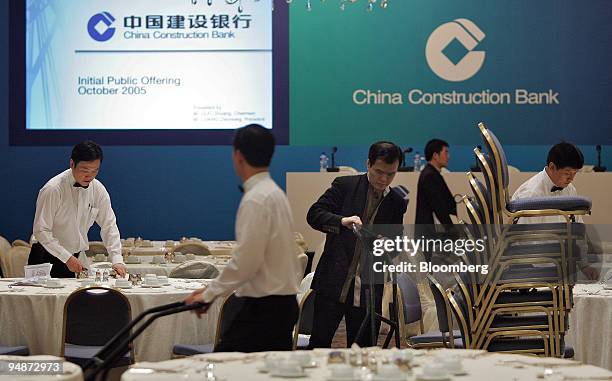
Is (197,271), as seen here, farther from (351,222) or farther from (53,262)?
(351,222)

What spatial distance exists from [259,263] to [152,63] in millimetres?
8843

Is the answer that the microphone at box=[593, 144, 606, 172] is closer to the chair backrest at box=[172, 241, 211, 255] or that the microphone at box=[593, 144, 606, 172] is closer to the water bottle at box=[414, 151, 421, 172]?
the water bottle at box=[414, 151, 421, 172]

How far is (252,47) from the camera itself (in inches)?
483

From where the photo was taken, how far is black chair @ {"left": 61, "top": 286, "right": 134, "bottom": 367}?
578 centimetres

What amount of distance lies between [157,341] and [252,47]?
6562mm

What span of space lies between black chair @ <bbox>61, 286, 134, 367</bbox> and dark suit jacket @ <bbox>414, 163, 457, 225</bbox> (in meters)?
4.64

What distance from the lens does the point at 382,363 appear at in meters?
3.56

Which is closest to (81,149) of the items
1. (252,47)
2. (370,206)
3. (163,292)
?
(163,292)

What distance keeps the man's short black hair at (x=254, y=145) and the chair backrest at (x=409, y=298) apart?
2.75 metres

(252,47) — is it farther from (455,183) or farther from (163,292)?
(163,292)

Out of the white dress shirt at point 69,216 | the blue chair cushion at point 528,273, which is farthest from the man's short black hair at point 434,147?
the blue chair cushion at point 528,273

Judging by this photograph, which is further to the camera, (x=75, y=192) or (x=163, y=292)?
(x=75, y=192)

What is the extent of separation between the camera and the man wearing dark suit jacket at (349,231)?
541 cm

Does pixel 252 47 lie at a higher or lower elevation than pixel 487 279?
higher
